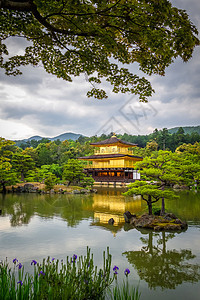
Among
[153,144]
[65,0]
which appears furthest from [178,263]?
[153,144]

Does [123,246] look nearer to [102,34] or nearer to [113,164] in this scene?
[102,34]

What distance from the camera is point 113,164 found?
99.0 feet

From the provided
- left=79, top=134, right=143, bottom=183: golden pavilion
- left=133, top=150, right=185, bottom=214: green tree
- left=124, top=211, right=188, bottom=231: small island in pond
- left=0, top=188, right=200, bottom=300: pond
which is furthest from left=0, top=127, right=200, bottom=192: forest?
left=79, top=134, right=143, bottom=183: golden pavilion

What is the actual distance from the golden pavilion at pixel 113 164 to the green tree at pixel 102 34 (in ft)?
77.5

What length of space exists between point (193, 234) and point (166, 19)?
241 inches

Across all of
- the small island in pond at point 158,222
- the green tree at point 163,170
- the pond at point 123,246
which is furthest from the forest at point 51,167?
the pond at point 123,246

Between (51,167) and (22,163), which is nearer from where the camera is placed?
(22,163)

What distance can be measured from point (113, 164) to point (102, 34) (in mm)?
27420

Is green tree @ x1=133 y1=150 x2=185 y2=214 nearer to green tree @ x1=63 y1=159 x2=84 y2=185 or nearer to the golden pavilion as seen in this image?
green tree @ x1=63 y1=159 x2=84 y2=185

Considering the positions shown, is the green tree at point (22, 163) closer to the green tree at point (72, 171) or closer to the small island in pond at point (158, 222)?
the green tree at point (72, 171)

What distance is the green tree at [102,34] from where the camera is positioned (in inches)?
109

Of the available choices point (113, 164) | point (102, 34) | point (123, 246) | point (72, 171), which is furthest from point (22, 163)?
point (102, 34)

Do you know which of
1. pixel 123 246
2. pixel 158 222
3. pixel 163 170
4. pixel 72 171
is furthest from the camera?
pixel 72 171

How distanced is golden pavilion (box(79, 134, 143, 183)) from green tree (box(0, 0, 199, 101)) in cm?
2362
